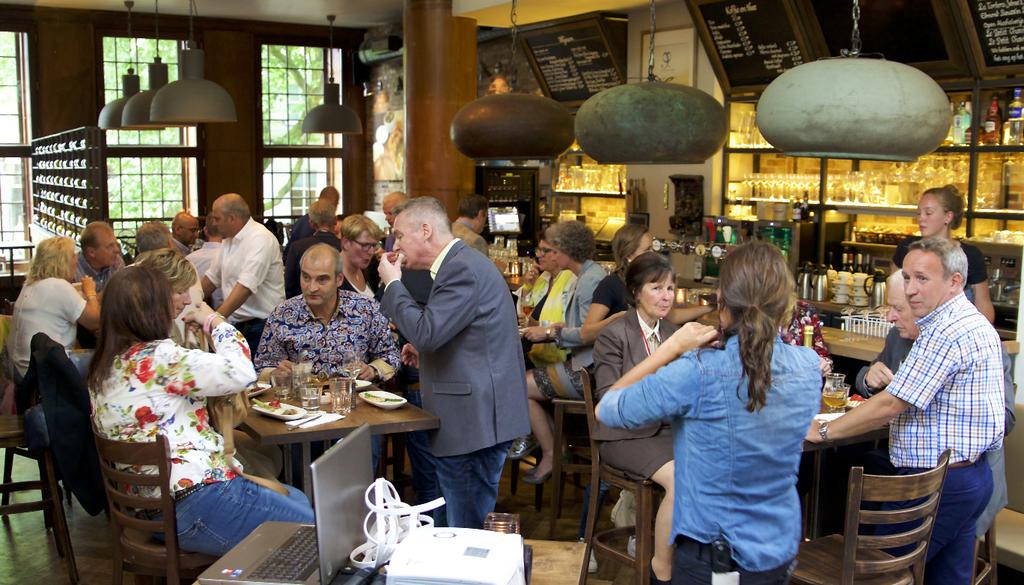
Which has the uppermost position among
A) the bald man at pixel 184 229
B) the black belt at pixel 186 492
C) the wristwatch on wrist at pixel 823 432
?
the bald man at pixel 184 229

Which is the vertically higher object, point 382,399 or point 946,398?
point 946,398

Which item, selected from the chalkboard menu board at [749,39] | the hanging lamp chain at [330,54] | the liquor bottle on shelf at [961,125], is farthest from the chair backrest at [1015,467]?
the hanging lamp chain at [330,54]

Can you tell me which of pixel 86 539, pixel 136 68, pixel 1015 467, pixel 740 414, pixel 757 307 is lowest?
pixel 86 539

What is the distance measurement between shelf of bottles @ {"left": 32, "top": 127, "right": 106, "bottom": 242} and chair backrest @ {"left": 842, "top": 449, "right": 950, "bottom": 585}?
6.70 metres

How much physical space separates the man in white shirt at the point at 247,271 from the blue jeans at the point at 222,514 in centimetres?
311

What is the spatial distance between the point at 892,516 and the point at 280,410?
223cm

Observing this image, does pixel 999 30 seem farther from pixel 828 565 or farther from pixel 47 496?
pixel 47 496

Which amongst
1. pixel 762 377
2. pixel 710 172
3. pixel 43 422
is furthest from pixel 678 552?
pixel 710 172

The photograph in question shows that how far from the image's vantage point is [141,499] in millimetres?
3373

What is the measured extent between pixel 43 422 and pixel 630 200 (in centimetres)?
631

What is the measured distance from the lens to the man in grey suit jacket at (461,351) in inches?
148

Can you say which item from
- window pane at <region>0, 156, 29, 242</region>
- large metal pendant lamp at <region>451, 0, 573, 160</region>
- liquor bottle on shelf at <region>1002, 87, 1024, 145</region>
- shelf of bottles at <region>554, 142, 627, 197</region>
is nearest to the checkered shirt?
large metal pendant lamp at <region>451, 0, 573, 160</region>

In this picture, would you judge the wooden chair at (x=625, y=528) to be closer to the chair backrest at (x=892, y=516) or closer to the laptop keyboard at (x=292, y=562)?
the chair backrest at (x=892, y=516)

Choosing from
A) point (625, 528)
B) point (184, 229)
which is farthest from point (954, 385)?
point (184, 229)
